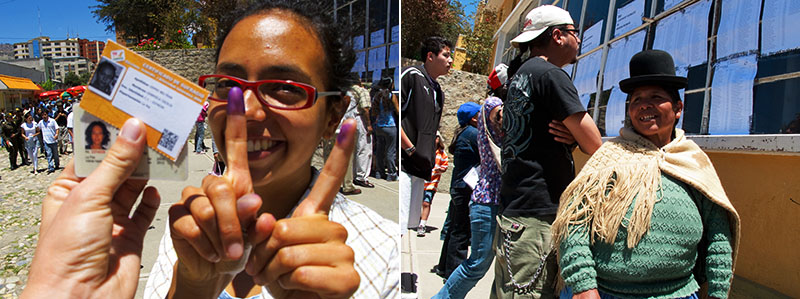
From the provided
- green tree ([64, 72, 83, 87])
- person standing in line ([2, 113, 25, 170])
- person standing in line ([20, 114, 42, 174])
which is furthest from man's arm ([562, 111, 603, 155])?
person standing in line ([2, 113, 25, 170])

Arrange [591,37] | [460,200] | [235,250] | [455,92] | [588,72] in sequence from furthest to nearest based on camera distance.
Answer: [455,92], [591,37], [588,72], [460,200], [235,250]

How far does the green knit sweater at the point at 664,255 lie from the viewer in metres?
1.55

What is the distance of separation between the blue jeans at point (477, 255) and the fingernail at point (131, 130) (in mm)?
2244

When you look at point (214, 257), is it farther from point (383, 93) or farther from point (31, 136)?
point (31, 136)

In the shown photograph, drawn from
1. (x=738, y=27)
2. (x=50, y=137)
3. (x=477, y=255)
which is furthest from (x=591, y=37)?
(x=50, y=137)

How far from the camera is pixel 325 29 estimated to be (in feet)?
3.42

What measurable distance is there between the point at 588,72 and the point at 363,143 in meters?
4.23

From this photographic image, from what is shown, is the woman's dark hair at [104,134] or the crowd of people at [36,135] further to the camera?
the crowd of people at [36,135]

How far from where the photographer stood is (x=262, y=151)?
0.83 m

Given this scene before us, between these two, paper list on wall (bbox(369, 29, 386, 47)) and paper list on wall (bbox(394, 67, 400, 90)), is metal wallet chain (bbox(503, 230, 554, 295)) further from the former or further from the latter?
paper list on wall (bbox(369, 29, 386, 47))

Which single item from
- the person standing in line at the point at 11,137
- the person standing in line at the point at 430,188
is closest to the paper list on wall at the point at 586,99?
the person standing in line at the point at 430,188

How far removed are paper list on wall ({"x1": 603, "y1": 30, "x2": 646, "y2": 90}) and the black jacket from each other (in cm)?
191

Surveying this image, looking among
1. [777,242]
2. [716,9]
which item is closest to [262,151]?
[777,242]

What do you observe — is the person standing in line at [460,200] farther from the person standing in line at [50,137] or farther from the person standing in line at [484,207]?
the person standing in line at [50,137]
